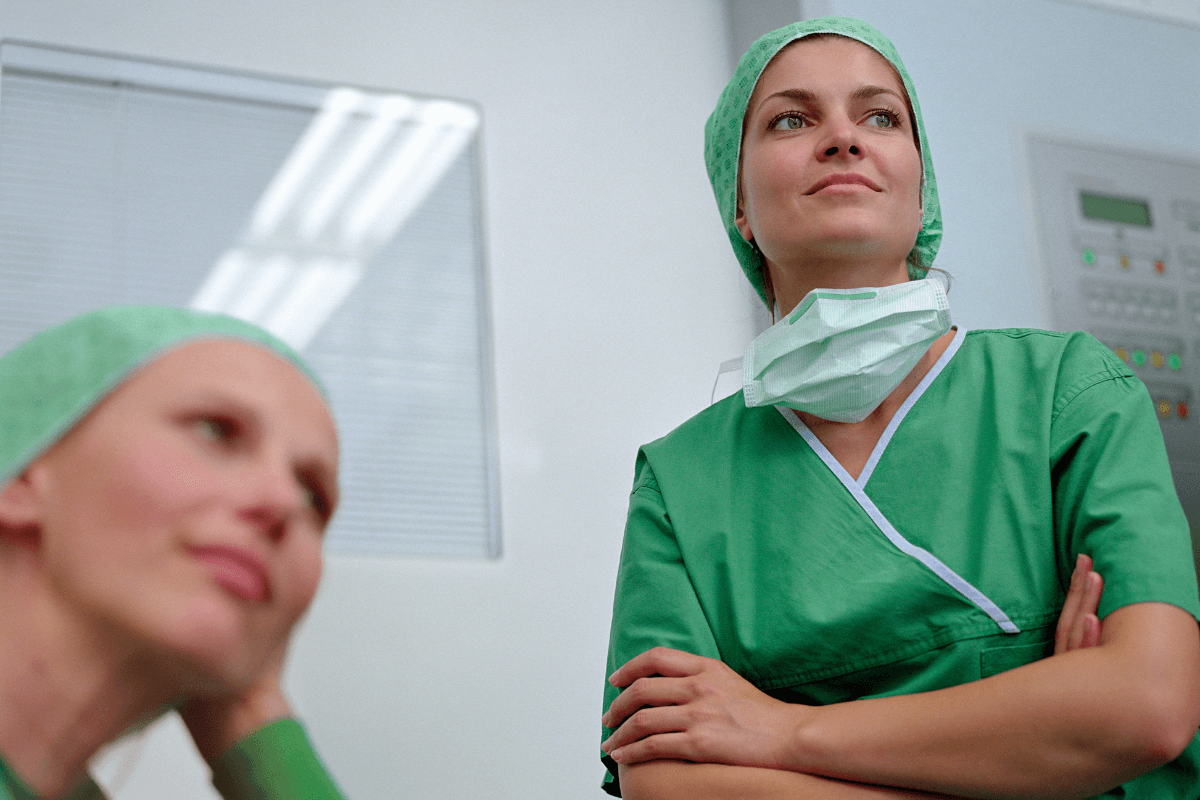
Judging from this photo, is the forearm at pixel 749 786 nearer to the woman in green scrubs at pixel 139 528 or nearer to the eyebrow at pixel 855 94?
the woman in green scrubs at pixel 139 528

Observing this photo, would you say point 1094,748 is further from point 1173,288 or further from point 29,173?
point 29,173

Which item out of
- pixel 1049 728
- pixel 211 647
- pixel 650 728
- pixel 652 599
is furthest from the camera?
pixel 652 599

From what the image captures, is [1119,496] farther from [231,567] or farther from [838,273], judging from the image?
[231,567]

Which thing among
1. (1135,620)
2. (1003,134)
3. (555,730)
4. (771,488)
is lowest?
(555,730)

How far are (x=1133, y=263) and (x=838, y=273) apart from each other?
94 centimetres

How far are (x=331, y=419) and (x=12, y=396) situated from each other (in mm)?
132

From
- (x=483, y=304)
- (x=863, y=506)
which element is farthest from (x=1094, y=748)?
(x=483, y=304)

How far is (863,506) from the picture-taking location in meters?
1.05

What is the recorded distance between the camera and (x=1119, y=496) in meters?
0.94

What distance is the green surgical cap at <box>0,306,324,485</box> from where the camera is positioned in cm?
52

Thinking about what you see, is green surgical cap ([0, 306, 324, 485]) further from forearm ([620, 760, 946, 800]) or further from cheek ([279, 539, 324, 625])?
forearm ([620, 760, 946, 800])

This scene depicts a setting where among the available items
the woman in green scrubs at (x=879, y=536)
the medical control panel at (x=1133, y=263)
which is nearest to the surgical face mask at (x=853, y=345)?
the woman in green scrubs at (x=879, y=536)

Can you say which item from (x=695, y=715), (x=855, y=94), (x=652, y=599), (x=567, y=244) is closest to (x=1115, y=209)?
(x=567, y=244)

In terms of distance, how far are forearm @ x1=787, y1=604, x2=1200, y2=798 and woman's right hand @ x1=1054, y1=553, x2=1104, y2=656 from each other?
14 millimetres
